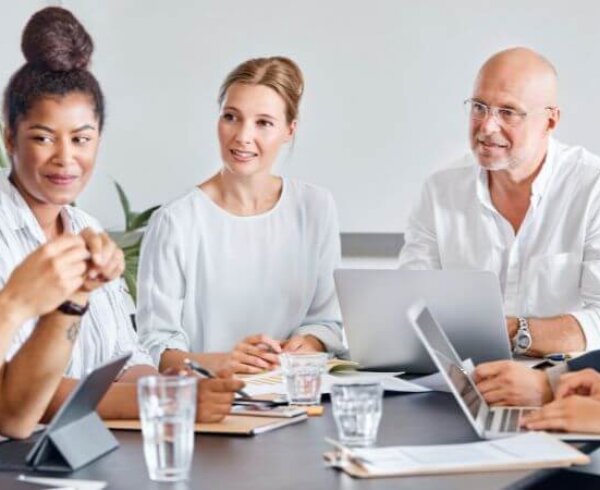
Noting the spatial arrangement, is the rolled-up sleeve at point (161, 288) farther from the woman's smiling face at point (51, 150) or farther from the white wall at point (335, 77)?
the white wall at point (335, 77)

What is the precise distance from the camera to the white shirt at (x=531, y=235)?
10.4 feet

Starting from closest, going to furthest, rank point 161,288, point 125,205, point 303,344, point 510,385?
point 510,385
point 303,344
point 161,288
point 125,205

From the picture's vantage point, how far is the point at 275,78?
3.12 m

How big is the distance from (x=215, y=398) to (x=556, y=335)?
1.09 m

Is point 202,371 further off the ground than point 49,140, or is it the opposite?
point 49,140

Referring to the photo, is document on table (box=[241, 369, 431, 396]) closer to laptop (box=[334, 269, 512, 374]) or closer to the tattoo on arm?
laptop (box=[334, 269, 512, 374])

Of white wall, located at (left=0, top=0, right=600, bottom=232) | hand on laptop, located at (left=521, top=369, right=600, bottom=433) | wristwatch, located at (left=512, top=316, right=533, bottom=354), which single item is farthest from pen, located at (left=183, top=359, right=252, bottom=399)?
white wall, located at (left=0, top=0, right=600, bottom=232)

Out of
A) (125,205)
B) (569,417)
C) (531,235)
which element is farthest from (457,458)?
(125,205)

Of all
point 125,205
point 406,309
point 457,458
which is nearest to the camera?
point 457,458

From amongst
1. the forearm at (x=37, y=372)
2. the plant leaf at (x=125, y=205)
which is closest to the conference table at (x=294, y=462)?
the forearm at (x=37, y=372)

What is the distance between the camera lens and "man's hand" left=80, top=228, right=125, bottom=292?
185 cm

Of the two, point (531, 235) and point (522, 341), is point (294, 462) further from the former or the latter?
point (531, 235)

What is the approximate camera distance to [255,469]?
5.67 ft

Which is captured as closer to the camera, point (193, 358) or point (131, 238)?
point (193, 358)
